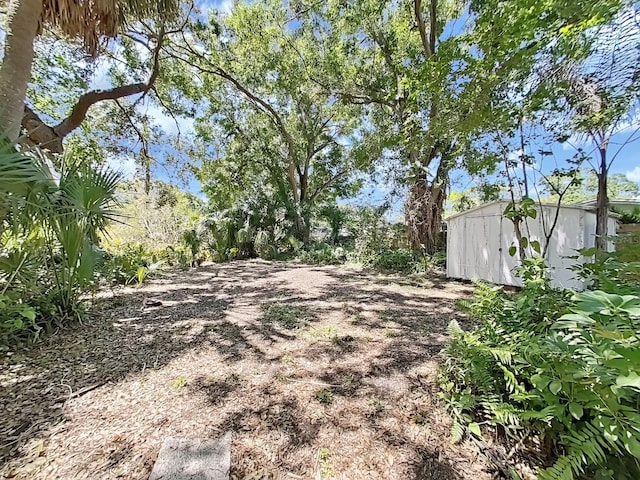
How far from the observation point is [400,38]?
7504mm

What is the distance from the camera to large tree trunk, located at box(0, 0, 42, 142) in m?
2.13

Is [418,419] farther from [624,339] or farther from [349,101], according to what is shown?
[349,101]

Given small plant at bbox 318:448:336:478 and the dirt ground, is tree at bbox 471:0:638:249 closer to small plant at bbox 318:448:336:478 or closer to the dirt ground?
the dirt ground

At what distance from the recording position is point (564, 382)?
125 cm

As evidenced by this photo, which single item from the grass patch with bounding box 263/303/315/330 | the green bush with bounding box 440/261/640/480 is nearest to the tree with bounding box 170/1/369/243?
the grass patch with bounding box 263/303/315/330

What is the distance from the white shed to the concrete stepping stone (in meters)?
4.53

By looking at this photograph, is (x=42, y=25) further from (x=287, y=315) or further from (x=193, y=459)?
(x=193, y=459)

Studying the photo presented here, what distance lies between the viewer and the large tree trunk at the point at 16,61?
84.0 inches

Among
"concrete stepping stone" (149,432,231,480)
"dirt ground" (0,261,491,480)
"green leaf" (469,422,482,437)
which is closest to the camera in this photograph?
"concrete stepping stone" (149,432,231,480)

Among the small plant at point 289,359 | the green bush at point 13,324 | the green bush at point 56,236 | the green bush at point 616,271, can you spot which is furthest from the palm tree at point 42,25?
the green bush at point 616,271

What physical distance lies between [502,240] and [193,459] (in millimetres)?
5759

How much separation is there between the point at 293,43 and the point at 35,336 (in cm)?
925

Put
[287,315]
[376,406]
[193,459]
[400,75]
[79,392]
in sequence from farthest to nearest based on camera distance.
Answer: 1. [400,75]
2. [287,315]
3. [79,392]
4. [376,406]
5. [193,459]

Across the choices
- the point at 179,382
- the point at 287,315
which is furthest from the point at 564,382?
the point at 287,315
